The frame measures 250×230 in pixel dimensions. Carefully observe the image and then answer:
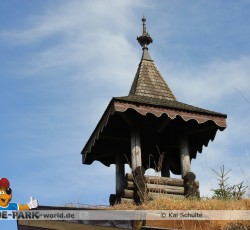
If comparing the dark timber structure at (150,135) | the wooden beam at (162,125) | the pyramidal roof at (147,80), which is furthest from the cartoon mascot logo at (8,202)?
the pyramidal roof at (147,80)

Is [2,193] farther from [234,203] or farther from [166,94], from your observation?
[166,94]

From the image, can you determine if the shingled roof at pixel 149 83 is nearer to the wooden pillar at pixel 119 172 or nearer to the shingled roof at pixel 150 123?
the shingled roof at pixel 150 123

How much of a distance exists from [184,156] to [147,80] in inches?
109

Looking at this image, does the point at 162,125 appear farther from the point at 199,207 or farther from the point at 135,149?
the point at 199,207

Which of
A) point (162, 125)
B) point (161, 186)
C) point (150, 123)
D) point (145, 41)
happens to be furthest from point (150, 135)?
point (145, 41)

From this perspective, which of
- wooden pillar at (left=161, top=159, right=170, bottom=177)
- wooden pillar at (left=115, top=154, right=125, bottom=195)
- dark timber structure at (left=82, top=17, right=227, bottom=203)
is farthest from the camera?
wooden pillar at (left=161, top=159, right=170, bottom=177)

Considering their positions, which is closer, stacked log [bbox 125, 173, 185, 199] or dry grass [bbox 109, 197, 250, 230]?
dry grass [bbox 109, 197, 250, 230]

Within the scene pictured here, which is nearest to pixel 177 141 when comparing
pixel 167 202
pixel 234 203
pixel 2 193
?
pixel 167 202

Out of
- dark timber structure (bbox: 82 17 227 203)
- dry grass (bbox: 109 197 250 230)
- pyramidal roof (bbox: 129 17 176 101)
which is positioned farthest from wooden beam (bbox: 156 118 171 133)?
dry grass (bbox: 109 197 250 230)

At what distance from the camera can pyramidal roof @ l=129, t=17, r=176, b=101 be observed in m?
13.1

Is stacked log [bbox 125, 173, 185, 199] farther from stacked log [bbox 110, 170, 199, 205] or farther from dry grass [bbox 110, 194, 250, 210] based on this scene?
dry grass [bbox 110, 194, 250, 210]

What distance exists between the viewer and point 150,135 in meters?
12.5

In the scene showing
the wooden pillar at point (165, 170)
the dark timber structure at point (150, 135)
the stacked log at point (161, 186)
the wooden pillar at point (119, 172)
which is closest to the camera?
the stacked log at point (161, 186)

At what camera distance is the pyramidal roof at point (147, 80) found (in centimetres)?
1305
